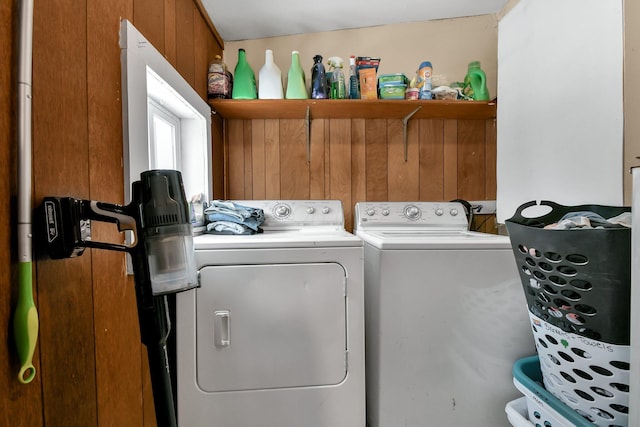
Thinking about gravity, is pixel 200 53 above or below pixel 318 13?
below

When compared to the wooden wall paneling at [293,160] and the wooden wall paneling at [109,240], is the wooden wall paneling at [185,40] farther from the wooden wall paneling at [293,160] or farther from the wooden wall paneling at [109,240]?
the wooden wall paneling at [293,160]

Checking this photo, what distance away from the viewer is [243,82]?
1823mm

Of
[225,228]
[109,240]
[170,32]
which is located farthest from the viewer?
[225,228]

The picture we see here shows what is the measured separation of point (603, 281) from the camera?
0.67 m

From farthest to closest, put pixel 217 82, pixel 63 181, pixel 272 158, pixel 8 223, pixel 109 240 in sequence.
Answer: pixel 272 158
pixel 217 82
pixel 109 240
pixel 63 181
pixel 8 223

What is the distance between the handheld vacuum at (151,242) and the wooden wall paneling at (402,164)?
5.69 ft

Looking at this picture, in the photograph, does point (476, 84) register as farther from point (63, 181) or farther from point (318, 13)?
point (63, 181)

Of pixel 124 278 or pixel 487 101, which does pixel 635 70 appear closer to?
pixel 487 101

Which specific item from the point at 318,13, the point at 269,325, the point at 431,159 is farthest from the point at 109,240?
the point at 431,159

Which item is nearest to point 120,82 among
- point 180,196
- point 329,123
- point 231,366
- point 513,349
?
point 180,196

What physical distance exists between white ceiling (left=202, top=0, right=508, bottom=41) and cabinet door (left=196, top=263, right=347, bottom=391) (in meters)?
1.63

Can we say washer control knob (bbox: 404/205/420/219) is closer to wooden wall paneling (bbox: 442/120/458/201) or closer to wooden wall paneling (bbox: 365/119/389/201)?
wooden wall paneling (bbox: 365/119/389/201)

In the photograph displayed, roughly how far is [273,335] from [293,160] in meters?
1.35

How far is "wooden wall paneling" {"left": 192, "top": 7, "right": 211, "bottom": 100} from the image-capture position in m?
1.59
